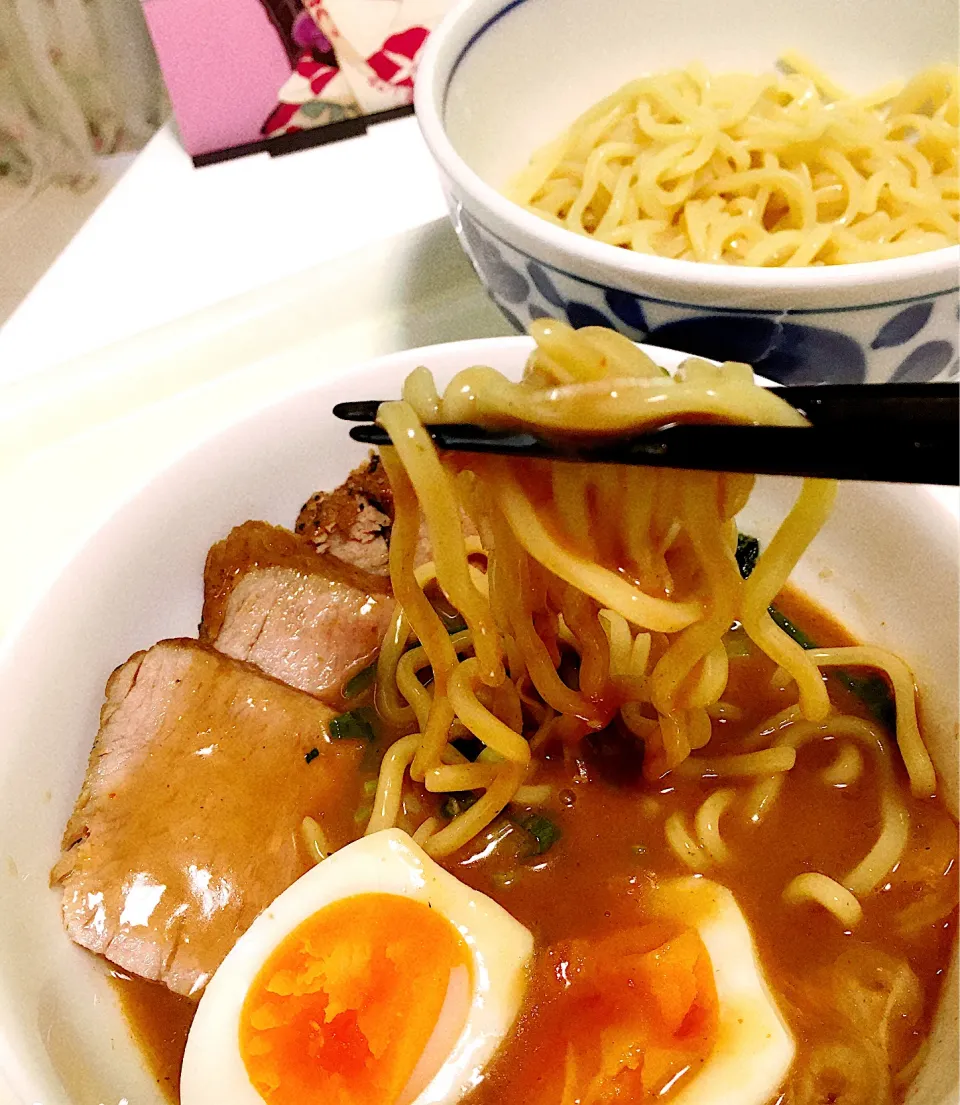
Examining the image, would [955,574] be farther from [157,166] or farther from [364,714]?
[157,166]

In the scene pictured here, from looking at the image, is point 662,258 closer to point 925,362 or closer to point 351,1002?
point 925,362

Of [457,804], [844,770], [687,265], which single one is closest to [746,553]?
[844,770]

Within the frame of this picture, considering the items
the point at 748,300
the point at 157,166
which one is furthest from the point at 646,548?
the point at 157,166

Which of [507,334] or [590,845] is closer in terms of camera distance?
[590,845]

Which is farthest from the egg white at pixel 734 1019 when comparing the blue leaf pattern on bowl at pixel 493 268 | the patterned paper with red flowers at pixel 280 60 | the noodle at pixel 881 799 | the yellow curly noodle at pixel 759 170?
the patterned paper with red flowers at pixel 280 60

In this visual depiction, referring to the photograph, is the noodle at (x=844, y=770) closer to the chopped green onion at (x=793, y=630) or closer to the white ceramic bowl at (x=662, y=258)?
the chopped green onion at (x=793, y=630)

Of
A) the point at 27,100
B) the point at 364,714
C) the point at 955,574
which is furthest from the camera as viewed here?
the point at 27,100

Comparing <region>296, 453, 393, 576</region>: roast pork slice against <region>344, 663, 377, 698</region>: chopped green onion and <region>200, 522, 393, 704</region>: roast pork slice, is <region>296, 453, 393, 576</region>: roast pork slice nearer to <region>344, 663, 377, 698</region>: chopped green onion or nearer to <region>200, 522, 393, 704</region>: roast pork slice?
<region>200, 522, 393, 704</region>: roast pork slice
